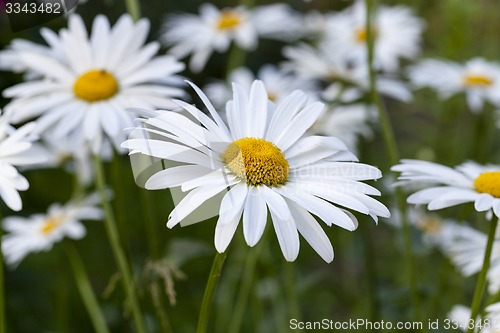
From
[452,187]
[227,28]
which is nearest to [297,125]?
[452,187]

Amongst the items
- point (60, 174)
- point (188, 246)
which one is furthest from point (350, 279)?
point (60, 174)

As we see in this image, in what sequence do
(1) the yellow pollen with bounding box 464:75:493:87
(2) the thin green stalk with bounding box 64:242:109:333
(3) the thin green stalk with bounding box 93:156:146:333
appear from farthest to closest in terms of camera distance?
1. (1) the yellow pollen with bounding box 464:75:493:87
2. (2) the thin green stalk with bounding box 64:242:109:333
3. (3) the thin green stalk with bounding box 93:156:146:333

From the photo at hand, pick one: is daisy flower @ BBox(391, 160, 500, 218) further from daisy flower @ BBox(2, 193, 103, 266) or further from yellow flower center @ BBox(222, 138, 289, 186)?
daisy flower @ BBox(2, 193, 103, 266)

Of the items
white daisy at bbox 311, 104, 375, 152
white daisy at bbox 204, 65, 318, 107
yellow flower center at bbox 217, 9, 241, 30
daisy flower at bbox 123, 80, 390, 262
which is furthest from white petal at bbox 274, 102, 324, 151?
yellow flower center at bbox 217, 9, 241, 30

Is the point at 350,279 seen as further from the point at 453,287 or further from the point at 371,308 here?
the point at 371,308

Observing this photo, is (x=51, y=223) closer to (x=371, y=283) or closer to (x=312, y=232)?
(x=371, y=283)

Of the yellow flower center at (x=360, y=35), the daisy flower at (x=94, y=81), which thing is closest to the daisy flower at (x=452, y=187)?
the daisy flower at (x=94, y=81)
